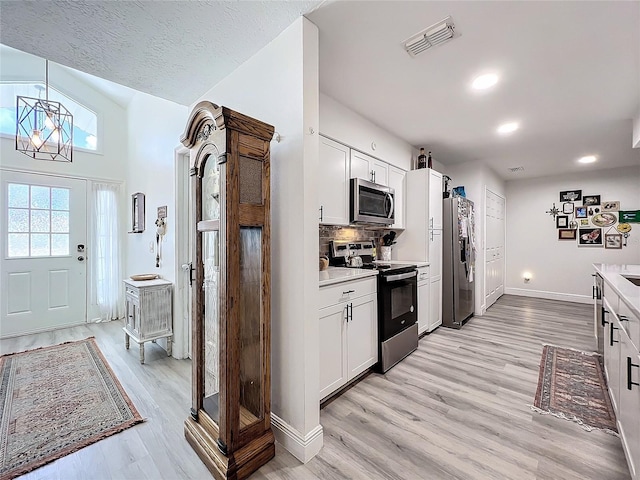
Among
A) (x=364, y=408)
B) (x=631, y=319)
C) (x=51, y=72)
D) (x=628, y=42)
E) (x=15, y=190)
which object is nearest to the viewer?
(x=631, y=319)

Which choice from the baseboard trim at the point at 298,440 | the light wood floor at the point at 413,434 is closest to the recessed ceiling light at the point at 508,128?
the light wood floor at the point at 413,434

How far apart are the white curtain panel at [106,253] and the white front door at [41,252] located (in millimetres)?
130

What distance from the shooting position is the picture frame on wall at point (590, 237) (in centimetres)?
547

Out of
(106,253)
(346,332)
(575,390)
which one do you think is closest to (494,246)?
(575,390)

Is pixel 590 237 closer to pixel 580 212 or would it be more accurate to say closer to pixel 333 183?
pixel 580 212

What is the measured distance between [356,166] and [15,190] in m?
4.45

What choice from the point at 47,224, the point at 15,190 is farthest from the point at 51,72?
the point at 47,224

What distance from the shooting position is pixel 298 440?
1.66 metres

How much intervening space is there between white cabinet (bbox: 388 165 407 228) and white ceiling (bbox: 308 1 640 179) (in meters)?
0.48

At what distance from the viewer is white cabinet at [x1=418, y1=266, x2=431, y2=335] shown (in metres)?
3.49

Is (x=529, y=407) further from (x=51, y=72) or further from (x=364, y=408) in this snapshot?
(x=51, y=72)

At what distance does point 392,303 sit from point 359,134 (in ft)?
5.88

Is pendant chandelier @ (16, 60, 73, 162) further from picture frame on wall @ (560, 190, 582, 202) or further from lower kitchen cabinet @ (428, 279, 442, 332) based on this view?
picture frame on wall @ (560, 190, 582, 202)

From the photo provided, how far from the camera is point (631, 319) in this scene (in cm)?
147
